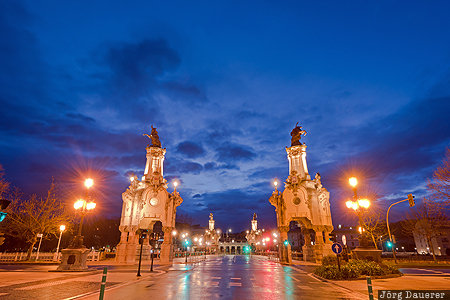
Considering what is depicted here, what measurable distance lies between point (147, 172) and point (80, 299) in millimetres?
29848

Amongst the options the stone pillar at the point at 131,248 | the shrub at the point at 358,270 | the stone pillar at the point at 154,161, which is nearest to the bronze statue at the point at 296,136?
the stone pillar at the point at 154,161

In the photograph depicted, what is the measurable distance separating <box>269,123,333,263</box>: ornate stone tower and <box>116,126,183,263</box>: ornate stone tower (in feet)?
50.9

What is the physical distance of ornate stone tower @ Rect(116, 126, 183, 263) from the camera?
33.9 meters

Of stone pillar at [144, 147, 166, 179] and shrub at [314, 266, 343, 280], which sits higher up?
stone pillar at [144, 147, 166, 179]

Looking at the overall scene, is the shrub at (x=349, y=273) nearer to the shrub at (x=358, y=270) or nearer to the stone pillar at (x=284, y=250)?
the shrub at (x=358, y=270)

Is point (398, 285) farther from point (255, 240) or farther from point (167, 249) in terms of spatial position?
point (255, 240)

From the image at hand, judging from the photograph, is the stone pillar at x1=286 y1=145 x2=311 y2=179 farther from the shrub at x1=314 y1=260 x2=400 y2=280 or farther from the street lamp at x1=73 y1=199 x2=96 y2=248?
the street lamp at x1=73 y1=199 x2=96 y2=248

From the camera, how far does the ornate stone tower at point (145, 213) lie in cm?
3391

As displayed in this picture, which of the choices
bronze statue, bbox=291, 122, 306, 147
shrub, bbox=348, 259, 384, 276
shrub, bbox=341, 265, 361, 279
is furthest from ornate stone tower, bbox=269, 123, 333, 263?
shrub, bbox=341, 265, 361, 279

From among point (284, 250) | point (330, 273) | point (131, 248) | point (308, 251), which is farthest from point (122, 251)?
point (330, 273)

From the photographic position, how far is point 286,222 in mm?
34781

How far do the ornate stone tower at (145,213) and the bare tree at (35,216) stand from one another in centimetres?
926

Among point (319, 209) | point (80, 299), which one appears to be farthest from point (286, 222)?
point (80, 299)

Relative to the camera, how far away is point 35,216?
33.6m
